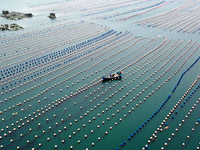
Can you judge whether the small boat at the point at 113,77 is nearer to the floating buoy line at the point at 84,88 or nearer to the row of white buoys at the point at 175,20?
the floating buoy line at the point at 84,88

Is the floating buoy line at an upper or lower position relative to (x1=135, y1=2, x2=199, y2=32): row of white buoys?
lower

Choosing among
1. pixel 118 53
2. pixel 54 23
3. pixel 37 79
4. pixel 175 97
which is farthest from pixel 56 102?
pixel 54 23

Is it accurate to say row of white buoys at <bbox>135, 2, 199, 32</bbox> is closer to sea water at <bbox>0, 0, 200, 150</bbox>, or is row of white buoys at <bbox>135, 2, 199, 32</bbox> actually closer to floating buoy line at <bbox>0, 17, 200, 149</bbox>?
sea water at <bbox>0, 0, 200, 150</bbox>

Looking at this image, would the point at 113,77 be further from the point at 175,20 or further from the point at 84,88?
the point at 175,20

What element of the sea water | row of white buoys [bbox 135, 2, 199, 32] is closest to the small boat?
the sea water

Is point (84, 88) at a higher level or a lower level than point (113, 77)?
lower

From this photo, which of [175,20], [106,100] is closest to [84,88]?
[106,100]

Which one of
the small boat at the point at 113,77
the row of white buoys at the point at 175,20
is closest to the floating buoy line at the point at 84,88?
the small boat at the point at 113,77

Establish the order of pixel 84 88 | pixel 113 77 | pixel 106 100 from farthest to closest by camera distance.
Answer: pixel 113 77
pixel 84 88
pixel 106 100

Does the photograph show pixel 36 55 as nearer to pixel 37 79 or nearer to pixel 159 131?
pixel 37 79
